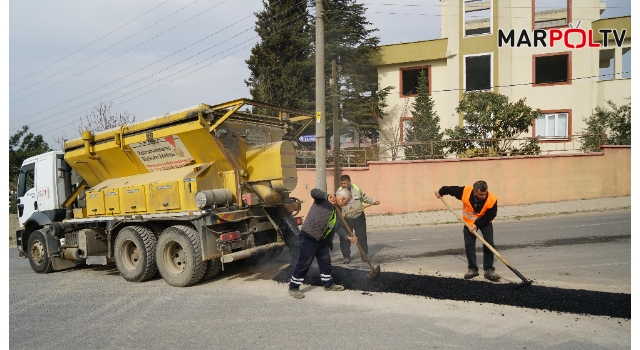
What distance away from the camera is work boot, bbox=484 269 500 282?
594 centimetres

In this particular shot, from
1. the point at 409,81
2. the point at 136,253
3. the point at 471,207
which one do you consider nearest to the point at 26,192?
the point at 136,253

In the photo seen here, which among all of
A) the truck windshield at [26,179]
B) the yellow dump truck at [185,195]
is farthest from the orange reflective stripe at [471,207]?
the truck windshield at [26,179]

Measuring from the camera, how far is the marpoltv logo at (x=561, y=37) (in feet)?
61.1

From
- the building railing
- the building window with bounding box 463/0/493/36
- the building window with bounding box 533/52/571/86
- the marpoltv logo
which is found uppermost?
the building window with bounding box 463/0/493/36

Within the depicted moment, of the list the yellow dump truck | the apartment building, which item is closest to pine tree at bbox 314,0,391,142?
the apartment building

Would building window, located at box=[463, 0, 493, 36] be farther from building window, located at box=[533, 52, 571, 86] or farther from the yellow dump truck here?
the yellow dump truck

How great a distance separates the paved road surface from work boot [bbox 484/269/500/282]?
0.21 meters

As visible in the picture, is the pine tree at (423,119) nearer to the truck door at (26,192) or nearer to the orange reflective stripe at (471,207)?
the orange reflective stripe at (471,207)

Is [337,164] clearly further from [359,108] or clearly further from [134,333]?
[134,333]

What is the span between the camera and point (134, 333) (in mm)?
4832

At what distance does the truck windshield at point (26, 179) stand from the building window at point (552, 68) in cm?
1940

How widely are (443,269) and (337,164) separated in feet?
26.7

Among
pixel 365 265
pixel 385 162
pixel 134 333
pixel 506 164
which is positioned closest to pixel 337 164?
pixel 385 162

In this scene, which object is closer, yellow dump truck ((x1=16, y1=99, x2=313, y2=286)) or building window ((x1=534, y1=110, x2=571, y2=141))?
yellow dump truck ((x1=16, y1=99, x2=313, y2=286))
